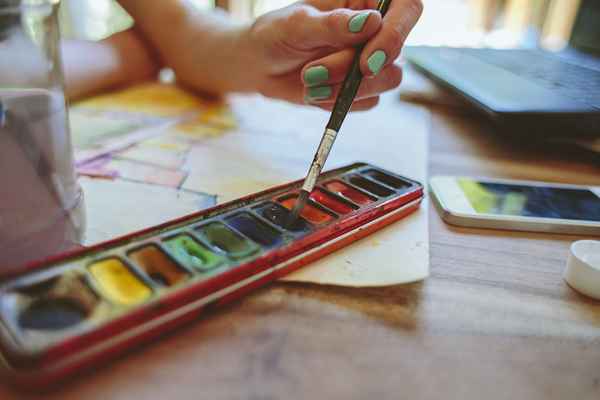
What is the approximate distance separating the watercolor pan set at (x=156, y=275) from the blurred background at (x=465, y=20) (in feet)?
3.14

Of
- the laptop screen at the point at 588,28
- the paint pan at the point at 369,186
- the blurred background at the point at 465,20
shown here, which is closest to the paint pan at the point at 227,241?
the paint pan at the point at 369,186

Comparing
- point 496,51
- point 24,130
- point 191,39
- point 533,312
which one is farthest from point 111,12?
point 533,312

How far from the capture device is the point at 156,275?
236 mm

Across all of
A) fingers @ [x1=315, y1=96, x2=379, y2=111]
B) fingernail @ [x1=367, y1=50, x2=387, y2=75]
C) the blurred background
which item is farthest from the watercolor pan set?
the blurred background

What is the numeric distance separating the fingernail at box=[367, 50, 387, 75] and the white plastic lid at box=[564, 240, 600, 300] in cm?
20

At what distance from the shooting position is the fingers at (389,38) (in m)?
0.38

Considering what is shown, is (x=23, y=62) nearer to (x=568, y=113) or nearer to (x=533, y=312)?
(x=533, y=312)

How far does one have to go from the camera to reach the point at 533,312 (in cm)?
26

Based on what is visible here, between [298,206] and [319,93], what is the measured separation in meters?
0.19

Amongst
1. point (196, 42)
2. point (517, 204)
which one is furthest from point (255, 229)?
point (196, 42)

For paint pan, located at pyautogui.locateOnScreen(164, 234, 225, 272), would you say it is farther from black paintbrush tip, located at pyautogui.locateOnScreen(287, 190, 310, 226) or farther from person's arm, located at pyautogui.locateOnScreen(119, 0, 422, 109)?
person's arm, located at pyautogui.locateOnScreen(119, 0, 422, 109)

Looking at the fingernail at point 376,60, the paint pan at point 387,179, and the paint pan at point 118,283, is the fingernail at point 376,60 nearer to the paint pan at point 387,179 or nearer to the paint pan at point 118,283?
the paint pan at point 387,179

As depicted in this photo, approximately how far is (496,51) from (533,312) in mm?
695

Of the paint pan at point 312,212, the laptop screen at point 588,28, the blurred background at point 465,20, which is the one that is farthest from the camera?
the blurred background at point 465,20
